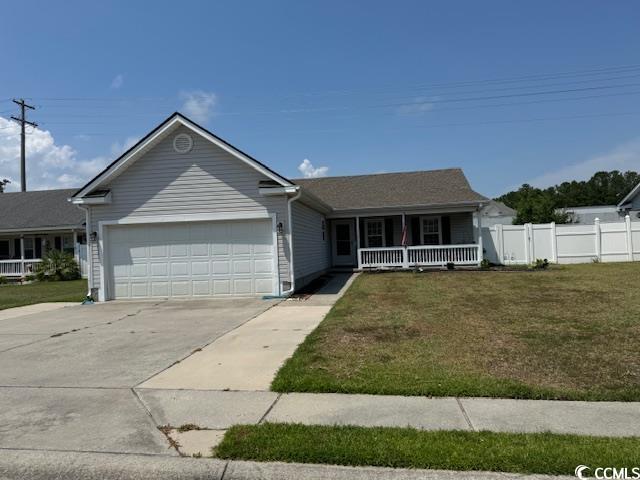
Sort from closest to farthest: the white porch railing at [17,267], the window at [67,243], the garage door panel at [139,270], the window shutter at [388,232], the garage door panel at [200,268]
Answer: the garage door panel at [200,268]
the garage door panel at [139,270]
the window shutter at [388,232]
the white porch railing at [17,267]
the window at [67,243]

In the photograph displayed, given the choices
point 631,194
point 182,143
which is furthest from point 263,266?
point 631,194

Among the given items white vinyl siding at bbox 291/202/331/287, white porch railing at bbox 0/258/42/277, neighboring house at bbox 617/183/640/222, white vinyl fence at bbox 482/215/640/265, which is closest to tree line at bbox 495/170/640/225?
neighboring house at bbox 617/183/640/222

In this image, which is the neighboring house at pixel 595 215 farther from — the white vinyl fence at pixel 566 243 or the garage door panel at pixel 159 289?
the garage door panel at pixel 159 289

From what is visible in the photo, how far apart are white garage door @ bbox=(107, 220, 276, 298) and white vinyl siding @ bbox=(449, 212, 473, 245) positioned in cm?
1176

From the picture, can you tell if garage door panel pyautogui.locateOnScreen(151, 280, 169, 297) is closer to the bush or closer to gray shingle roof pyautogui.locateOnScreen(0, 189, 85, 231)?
the bush

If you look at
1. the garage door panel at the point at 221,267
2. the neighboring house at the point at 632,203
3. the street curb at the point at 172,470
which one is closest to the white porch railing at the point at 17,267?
the garage door panel at the point at 221,267

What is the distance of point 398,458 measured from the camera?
381cm

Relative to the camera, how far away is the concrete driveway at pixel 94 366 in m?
4.58

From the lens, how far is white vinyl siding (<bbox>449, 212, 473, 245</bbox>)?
2333 centimetres

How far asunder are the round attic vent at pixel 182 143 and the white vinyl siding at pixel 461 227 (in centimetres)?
1339

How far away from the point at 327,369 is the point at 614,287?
10625 mm

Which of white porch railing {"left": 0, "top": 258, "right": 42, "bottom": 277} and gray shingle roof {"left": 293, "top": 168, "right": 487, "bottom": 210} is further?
white porch railing {"left": 0, "top": 258, "right": 42, "bottom": 277}

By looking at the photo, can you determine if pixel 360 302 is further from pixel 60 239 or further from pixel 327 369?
pixel 60 239

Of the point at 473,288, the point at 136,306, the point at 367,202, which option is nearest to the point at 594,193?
the point at 367,202
